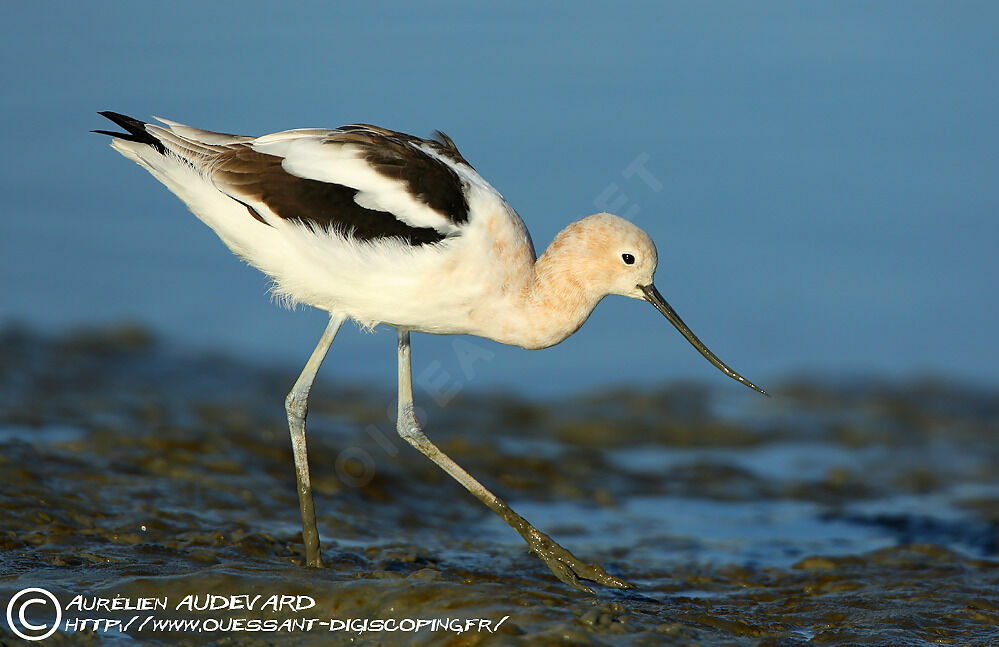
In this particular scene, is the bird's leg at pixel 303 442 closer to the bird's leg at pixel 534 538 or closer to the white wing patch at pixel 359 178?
the bird's leg at pixel 534 538

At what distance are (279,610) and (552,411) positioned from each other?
5.42 m

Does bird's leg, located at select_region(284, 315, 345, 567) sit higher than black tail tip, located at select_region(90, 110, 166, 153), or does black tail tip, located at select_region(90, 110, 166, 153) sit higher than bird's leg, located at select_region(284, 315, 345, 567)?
black tail tip, located at select_region(90, 110, 166, 153)

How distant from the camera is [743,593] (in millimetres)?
5965

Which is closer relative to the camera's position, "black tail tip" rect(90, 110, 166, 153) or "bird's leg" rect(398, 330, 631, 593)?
"bird's leg" rect(398, 330, 631, 593)

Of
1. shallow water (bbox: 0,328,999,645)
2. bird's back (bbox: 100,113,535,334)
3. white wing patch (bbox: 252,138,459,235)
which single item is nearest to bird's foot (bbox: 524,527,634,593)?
shallow water (bbox: 0,328,999,645)

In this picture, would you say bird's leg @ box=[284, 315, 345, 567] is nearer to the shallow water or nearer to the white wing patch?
the shallow water

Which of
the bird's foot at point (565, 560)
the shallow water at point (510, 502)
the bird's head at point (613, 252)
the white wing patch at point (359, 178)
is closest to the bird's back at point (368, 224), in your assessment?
the white wing patch at point (359, 178)

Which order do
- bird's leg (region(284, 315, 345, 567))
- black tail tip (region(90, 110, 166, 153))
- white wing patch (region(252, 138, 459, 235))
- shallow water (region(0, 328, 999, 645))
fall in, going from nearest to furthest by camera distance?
shallow water (region(0, 328, 999, 645)) → white wing patch (region(252, 138, 459, 235)) → bird's leg (region(284, 315, 345, 567)) → black tail tip (region(90, 110, 166, 153))

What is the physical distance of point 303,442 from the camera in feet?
19.4

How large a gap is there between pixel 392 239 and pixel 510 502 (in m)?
2.88

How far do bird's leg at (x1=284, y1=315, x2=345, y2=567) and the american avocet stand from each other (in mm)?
12

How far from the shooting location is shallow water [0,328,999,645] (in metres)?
4.81

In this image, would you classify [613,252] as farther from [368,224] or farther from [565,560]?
[565,560]

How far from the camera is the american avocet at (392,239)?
17.7 feet
